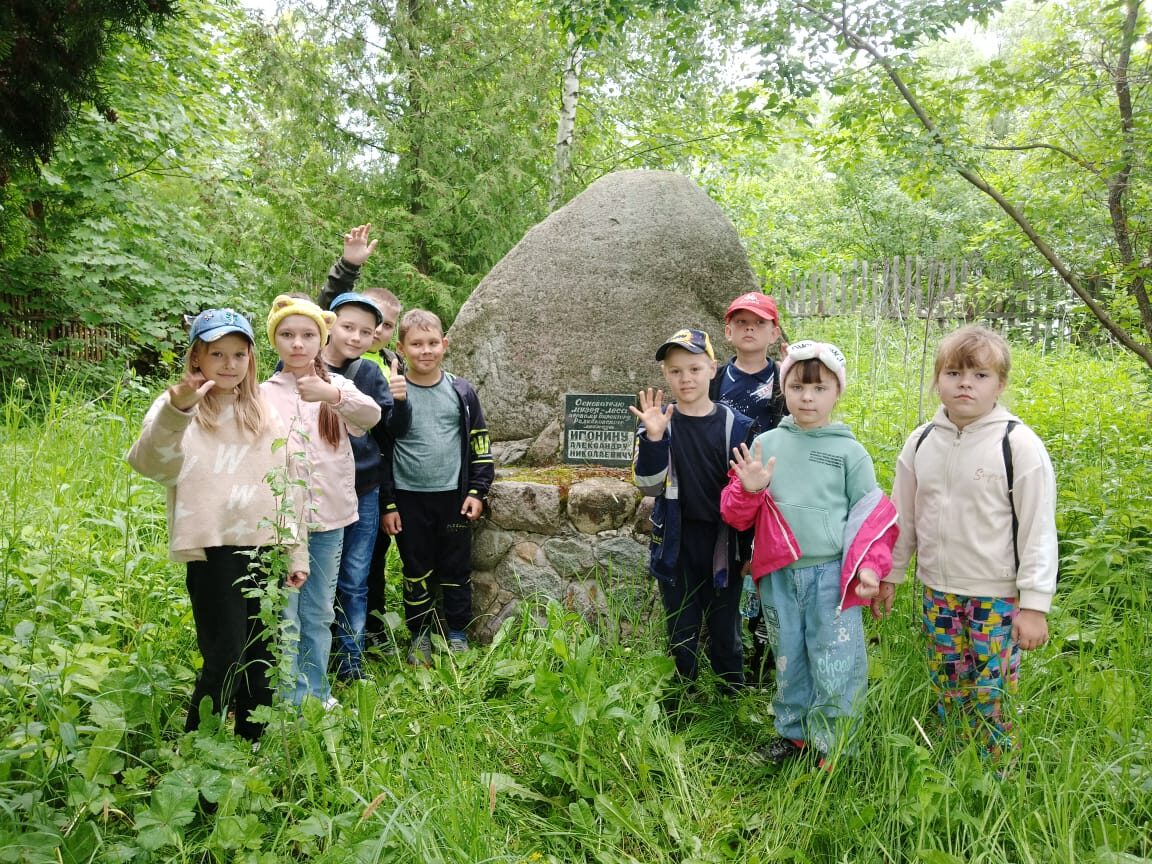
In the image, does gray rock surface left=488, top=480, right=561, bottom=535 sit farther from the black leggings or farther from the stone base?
the black leggings

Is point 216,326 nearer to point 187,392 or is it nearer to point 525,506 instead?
point 187,392

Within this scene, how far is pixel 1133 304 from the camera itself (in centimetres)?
412

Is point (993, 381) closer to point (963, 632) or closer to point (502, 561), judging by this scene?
point (963, 632)

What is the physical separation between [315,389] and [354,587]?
107cm

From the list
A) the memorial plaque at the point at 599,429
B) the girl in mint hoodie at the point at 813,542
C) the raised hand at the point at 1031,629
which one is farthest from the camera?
the memorial plaque at the point at 599,429

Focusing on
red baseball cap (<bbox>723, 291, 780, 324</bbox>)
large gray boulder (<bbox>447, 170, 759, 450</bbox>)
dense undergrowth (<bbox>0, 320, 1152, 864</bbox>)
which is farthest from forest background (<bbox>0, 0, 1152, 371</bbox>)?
dense undergrowth (<bbox>0, 320, 1152, 864</bbox>)

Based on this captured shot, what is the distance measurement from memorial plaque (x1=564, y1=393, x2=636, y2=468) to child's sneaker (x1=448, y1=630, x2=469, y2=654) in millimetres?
1080

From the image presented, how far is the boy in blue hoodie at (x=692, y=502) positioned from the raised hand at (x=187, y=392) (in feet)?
4.91

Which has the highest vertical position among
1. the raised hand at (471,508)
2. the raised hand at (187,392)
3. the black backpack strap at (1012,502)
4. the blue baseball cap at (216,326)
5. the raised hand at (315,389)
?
the blue baseball cap at (216,326)

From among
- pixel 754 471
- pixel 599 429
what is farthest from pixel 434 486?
pixel 754 471

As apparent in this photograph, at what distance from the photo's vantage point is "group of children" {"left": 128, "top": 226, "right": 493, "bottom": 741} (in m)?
2.20

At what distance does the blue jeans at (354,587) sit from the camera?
122 inches

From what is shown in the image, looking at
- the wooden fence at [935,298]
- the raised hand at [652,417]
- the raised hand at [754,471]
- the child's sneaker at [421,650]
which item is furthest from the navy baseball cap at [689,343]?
the wooden fence at [935,298]

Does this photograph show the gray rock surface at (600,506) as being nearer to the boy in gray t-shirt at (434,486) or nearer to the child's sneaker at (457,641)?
the boy in gray t-shirt at (434,486)
